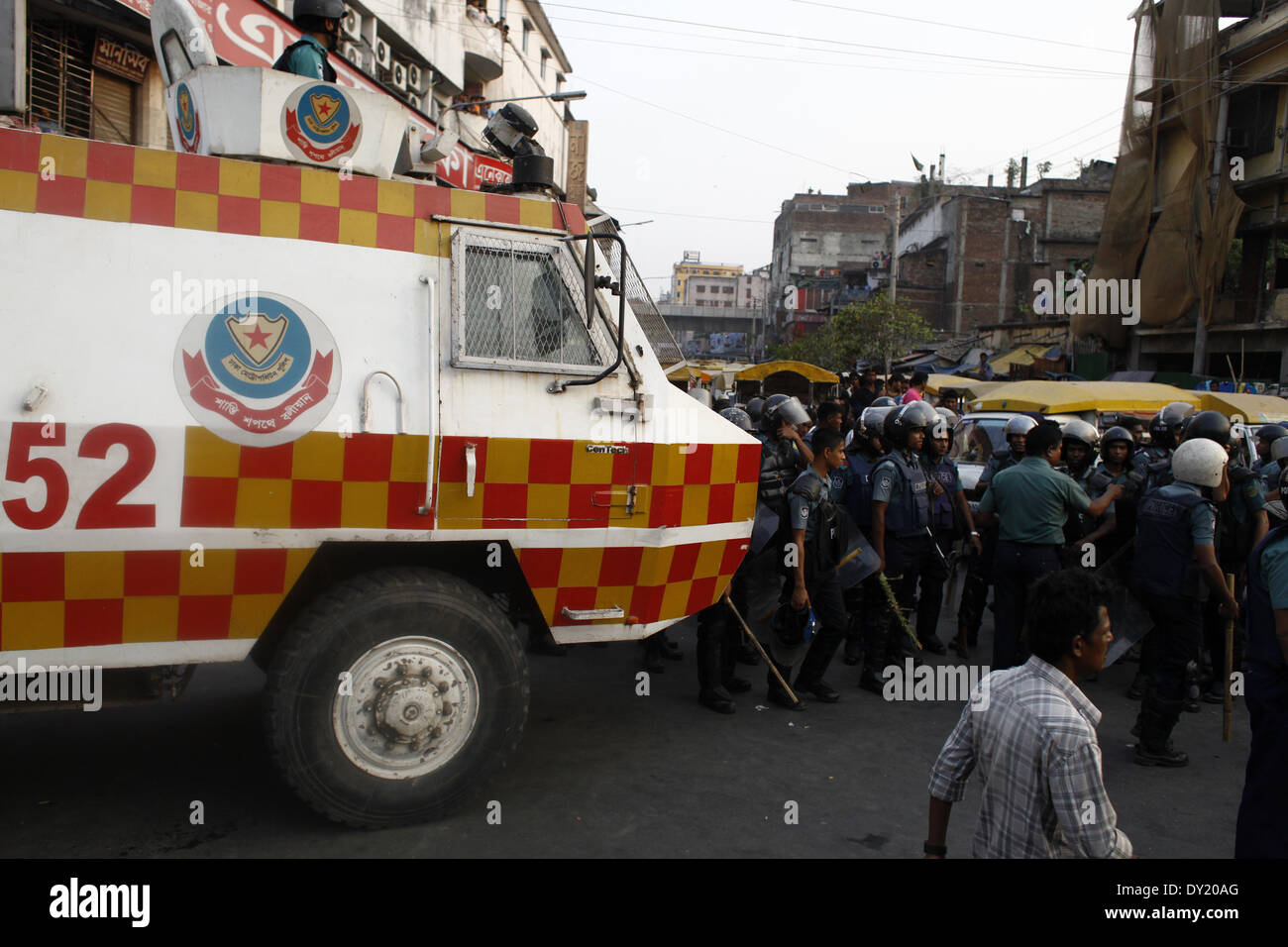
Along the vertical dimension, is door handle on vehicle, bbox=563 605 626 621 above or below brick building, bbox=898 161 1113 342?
below

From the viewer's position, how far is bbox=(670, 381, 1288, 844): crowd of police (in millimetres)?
5250

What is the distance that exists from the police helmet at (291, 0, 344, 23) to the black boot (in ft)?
18.2

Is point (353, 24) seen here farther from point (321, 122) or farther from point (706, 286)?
point (706, 286)

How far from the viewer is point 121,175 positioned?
355 cm

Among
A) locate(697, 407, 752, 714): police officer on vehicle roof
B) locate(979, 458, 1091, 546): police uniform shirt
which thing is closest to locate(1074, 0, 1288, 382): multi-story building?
locate(979, 458, 1091, 546): police uniform shirt

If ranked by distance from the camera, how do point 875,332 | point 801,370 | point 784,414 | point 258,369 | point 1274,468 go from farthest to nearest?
point 875,332
point 801,370
point 1274,468
point 784,414
point 258,369

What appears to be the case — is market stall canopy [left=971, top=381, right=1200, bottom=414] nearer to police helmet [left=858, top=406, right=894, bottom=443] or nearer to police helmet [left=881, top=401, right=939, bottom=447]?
police helmet [left=858, top=406, right=894, bottom=443]

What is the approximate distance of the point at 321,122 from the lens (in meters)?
3.92

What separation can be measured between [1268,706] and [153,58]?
36.9 ft

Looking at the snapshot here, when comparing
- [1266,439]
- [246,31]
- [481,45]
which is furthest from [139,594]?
[481,45]

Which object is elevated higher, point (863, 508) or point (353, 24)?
point (353, 24)

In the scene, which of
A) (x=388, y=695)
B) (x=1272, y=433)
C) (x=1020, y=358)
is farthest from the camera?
(x=1020, y=358)

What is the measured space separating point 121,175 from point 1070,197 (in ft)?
132
